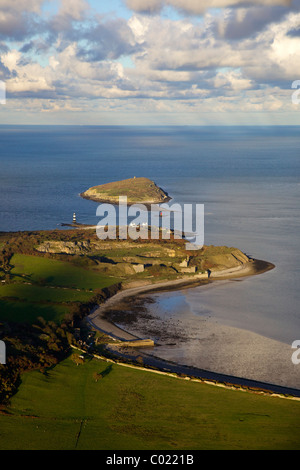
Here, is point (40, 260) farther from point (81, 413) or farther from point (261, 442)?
point (261, 442)

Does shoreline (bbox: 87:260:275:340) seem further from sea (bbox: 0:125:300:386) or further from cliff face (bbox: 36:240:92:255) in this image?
cliff face (bbox: 36:240:92:255)

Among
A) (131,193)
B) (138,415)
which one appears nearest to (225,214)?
(131,193)

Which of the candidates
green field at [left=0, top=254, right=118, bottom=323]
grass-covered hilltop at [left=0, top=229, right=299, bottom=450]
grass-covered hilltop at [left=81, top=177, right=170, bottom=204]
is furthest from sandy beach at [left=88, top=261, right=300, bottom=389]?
grass-covered hilltop at [left=81, top=177, right=170, bottom=204]

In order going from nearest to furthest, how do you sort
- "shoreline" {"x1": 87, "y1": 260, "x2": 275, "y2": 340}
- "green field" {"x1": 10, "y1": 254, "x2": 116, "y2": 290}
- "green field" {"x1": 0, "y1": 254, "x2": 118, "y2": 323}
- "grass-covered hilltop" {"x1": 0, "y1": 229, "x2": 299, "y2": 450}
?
"grass-covered hilltop" {"x1": 0, "y1": 229, "x2": 299, "y2": 450} < "shoreline" {"x1": 87, "y1": 260, "x2": 275, "y2": 340} < "green field" {"x1": 0, "y1": 254, "x2": 118, "y2": 323} < "green field" {"x1": 10, "y1": 254, "x2": 116, "y2": 290}

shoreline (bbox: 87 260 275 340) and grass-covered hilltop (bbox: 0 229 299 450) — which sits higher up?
shoreline (bbox: 87 260 275 340)

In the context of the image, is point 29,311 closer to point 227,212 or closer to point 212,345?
point 212,345

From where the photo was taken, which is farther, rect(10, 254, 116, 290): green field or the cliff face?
the cliff face
